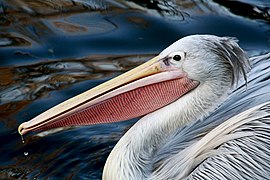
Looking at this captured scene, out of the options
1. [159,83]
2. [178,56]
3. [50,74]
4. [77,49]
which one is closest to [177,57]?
[178,56]

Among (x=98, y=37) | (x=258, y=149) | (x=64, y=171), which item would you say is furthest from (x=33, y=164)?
(x=98, y=37)

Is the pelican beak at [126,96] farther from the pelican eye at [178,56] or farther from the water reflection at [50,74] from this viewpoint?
the water reflection at [50,74]

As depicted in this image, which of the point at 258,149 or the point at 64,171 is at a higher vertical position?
the point at 258,149

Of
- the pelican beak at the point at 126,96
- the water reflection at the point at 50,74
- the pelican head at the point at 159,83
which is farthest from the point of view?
the water reflection at the point at 50,74

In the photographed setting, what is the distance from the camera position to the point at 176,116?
4.57 m

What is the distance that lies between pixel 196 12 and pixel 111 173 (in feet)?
9.24

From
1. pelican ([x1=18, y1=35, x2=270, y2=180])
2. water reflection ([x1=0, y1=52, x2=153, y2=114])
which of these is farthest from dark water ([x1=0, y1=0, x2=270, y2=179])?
pelican ([x1=18, y1=35, x2=270, y2=180])

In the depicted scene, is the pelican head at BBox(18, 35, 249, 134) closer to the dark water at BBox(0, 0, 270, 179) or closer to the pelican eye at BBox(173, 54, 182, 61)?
the pelican eye at BBox(173, 54, 182, 61)

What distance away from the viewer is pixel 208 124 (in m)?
4.99

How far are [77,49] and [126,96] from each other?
204 centimetres

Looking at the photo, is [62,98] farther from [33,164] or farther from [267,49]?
[267,49]

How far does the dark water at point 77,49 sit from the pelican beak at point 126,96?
1.97 ft

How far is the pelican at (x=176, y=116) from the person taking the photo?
14.8 feet

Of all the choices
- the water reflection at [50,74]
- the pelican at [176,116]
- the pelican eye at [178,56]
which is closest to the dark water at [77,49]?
the water reflection at [50,74]
